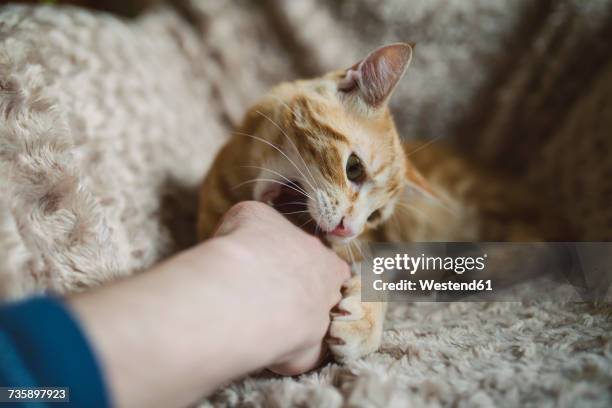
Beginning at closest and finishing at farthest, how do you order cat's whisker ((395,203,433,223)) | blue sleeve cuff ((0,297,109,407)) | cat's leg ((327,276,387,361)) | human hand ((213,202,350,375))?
1. blue sleeve cuff ((0,297,109,407))
2. human hand ((213,202,350,375))
3. cat's leg ((327,276,387,361))
4. cat's whisker ((395,203,433,223))

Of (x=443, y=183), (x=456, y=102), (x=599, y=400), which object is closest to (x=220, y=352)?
(x=599, y=400)

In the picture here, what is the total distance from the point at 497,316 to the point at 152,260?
72 centimetres

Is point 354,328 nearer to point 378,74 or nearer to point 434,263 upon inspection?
point 434,263

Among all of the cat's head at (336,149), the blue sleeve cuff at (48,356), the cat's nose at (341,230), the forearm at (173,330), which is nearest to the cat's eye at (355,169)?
the cat's head at (336,149)

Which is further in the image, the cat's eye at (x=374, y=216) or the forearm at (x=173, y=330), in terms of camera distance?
the cat's eye at (x=374, y=216)

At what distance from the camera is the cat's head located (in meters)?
0.83

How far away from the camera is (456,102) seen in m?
1.42

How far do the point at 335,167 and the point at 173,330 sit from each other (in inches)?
17.7

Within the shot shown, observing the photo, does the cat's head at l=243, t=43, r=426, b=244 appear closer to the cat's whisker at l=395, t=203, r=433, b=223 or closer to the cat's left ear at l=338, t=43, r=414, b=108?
the cat's left ear at l=338, t=43, r=414, b=108

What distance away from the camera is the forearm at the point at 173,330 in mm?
470

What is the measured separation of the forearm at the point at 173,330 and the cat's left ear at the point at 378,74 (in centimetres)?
51

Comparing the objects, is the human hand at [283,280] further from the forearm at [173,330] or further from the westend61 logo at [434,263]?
the westend61 logo at [434,263]

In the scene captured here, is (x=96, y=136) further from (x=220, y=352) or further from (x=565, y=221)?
(x=565, y=221)

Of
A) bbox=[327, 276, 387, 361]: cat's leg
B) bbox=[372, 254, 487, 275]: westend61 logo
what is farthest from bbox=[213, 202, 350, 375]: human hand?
bbox=[372, 254, 487, 275]: westend61 logo
